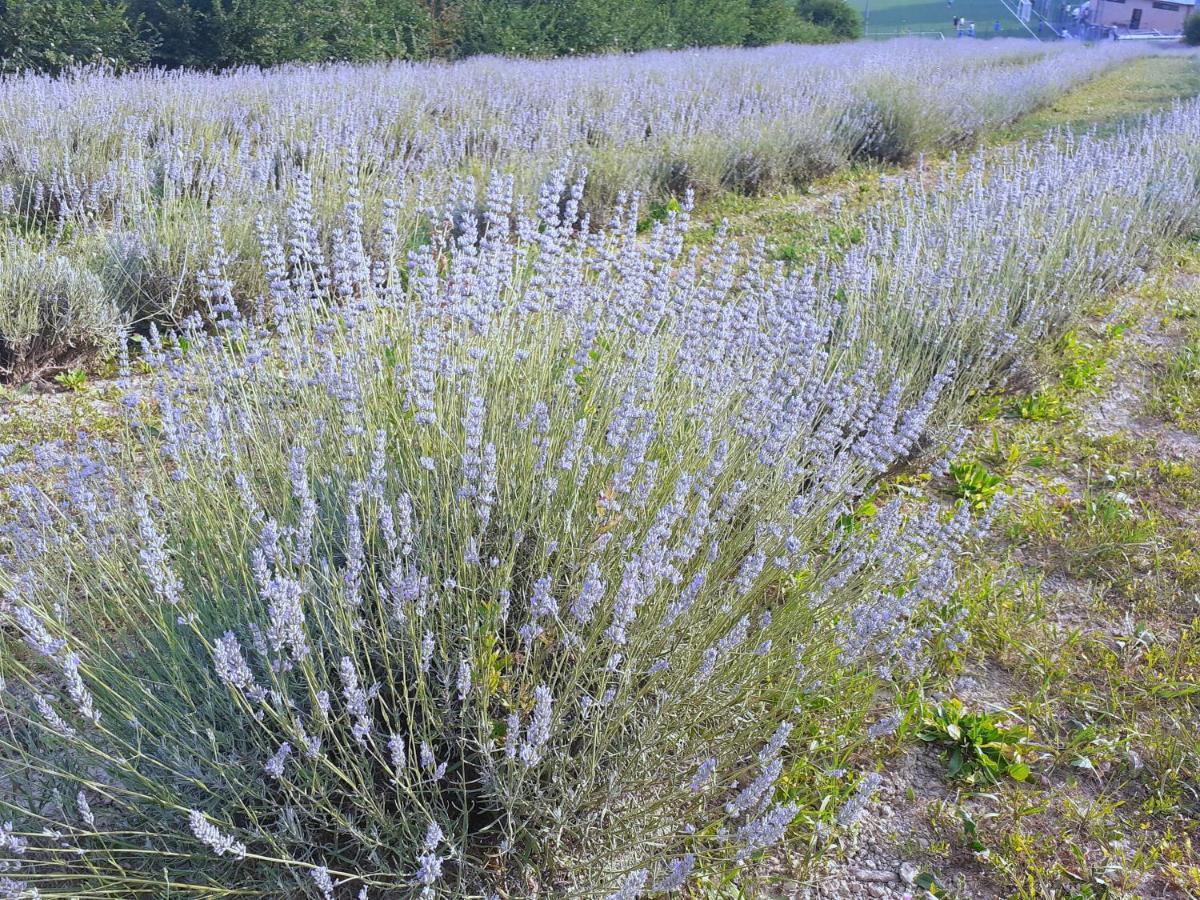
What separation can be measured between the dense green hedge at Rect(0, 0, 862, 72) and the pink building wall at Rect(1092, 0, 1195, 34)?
78.4 ft

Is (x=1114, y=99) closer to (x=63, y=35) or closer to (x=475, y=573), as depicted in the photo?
(x=63, y=35)

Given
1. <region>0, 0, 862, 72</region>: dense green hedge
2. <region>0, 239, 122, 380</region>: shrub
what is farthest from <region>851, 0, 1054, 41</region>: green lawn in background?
<region>0, 239, 122, 380</region>: shrub

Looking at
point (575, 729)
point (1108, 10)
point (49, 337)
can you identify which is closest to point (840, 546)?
point (575, 729)

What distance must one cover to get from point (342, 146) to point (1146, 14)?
127 feet

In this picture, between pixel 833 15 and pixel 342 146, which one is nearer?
pixel 342 146

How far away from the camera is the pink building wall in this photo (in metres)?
32.4

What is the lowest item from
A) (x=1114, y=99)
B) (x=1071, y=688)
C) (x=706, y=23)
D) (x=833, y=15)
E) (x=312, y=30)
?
(x=1071, y=688)

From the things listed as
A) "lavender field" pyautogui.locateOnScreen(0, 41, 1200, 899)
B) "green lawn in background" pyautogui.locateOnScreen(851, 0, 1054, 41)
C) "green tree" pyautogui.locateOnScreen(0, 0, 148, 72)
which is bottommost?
"lavender field" pyautogui.locateOnScreen(0, 41, 1200, 899)

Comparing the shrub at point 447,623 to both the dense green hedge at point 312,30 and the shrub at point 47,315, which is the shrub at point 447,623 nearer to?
the shrub at point 47,315

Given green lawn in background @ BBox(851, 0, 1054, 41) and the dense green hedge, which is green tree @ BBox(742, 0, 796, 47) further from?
green lawn in background @ BBox(851, 0, 1054, 41)

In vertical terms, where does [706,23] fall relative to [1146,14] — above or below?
below

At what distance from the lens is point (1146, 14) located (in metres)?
33.1

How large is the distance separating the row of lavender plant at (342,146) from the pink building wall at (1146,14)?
27.6m

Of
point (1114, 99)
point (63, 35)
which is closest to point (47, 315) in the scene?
point (63, 35)
